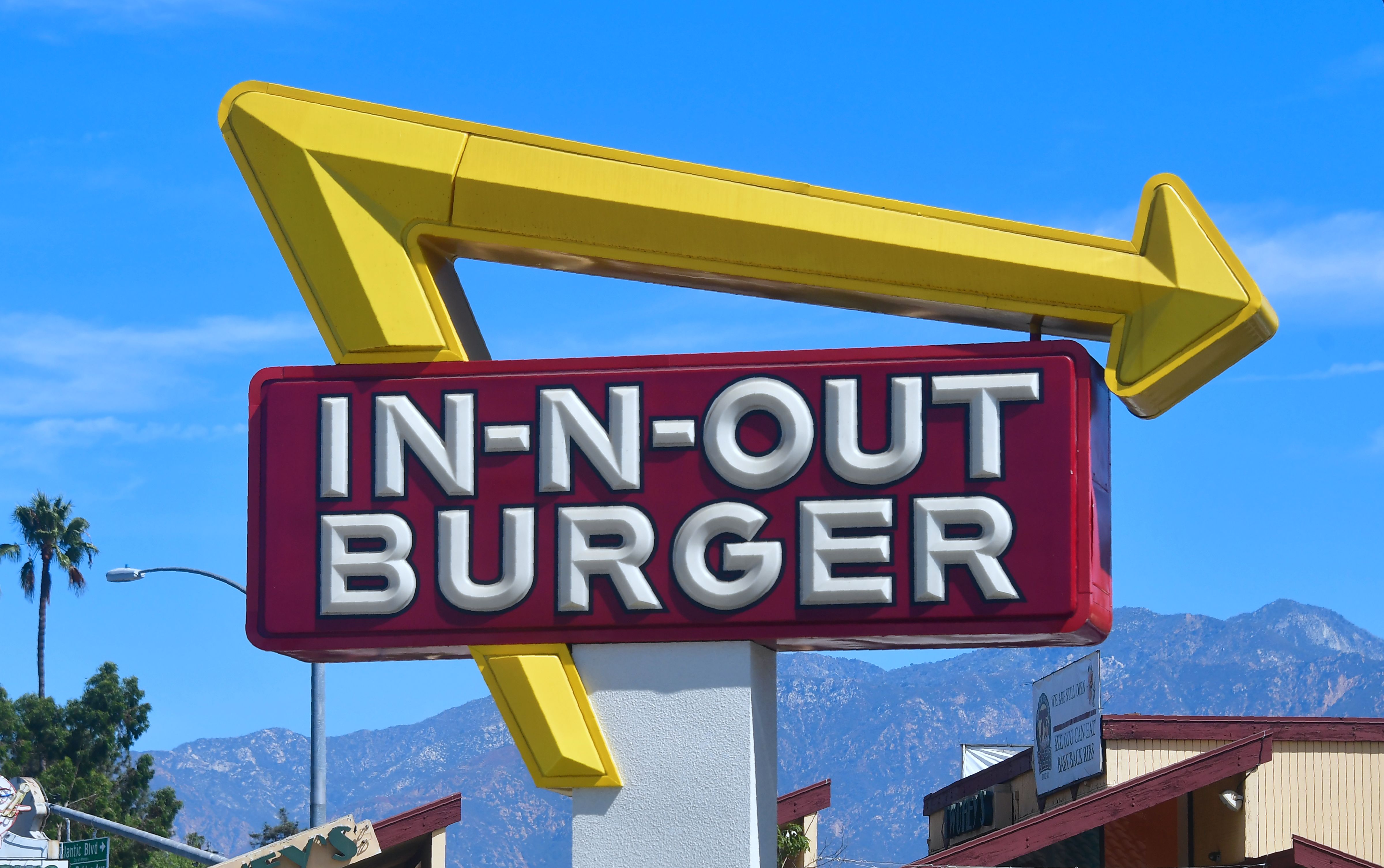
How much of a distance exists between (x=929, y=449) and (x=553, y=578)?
2.83 meters

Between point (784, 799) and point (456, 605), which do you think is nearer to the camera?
point (456, 605)

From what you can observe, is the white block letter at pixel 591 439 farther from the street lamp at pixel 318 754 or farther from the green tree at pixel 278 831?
the green tree at pixel 278 831

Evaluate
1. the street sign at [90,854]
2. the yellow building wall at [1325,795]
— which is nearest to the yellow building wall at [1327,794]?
the yellow building wall at [1325,795]

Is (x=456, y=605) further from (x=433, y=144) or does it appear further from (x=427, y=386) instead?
(x=433, y=144)

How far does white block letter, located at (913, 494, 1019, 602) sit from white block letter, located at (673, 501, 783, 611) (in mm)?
989

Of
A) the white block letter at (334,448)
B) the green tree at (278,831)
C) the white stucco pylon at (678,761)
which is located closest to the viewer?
the white stucco pylon at (678,761)

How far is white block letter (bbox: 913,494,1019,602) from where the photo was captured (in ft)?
39.1

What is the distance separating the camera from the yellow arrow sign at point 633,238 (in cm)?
1227

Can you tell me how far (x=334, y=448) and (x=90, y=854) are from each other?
2071 centimetres

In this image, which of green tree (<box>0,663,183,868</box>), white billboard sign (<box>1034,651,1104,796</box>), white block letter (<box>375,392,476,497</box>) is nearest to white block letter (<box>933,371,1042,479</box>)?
white block letter (<box>375,392,476,497</box>)

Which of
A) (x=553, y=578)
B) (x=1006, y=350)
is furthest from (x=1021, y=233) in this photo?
(x=553, y=578)

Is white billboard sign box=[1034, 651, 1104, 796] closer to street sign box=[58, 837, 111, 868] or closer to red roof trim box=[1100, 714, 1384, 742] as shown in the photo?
red roof trim box=[1100, 714, 1384, 742]

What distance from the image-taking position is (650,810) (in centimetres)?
1192

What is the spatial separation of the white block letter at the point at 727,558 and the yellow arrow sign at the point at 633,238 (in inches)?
70.3
